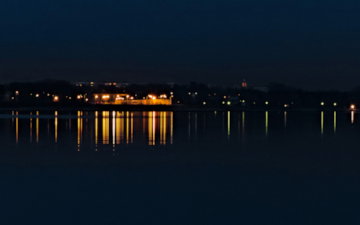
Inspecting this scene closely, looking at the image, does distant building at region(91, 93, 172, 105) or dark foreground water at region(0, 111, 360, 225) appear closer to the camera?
dark foreground water at region(0, 111, 360, 225)

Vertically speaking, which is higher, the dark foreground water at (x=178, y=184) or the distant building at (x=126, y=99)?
the distant building at (x=126, y=99)

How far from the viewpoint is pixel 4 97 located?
400 ft

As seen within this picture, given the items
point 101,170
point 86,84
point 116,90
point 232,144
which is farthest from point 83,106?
point 101,170

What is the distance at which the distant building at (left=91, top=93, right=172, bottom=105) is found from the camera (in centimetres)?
11721

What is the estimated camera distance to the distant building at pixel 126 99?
11721cm

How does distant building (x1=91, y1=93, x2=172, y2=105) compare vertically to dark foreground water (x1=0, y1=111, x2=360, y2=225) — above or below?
above

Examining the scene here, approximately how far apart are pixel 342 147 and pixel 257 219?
45.0 feet

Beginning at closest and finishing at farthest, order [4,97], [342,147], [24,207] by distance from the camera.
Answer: [24,207] < [342,147] < [4,97]

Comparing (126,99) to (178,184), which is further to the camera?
(126,99)

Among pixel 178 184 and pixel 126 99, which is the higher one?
pixel 126 99

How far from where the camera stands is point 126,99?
121 metres

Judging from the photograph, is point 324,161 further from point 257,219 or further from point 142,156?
point 257,219

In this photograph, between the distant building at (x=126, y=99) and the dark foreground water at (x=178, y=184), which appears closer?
the dark foreground water at (x=178, y=184)

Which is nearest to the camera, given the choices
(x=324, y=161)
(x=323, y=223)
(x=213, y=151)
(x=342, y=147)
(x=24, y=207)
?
(x=323, y=223)
